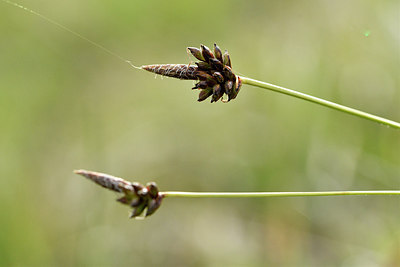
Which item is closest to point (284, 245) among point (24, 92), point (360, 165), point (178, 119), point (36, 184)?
point (360, 165)

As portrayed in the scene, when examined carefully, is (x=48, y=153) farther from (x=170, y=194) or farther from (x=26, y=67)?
(x=170, y=194)

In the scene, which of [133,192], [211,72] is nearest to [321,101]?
[211,72]

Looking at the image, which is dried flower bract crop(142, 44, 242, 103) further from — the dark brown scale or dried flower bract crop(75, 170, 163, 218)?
dried flower bract crop(75, 170, 163, 218)

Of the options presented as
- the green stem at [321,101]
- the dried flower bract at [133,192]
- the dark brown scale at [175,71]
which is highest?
the dark brown scale at [175,71]

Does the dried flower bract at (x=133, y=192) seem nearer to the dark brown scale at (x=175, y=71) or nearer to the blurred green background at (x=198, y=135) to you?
the dark brown scale at (x=175, y=71)

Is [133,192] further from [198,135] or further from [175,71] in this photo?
[198,135]

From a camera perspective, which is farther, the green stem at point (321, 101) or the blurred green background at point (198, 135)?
the blurred green background at point (198, 135)

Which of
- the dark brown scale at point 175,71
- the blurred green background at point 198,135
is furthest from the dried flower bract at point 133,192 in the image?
the blurred green background at point 198,135
